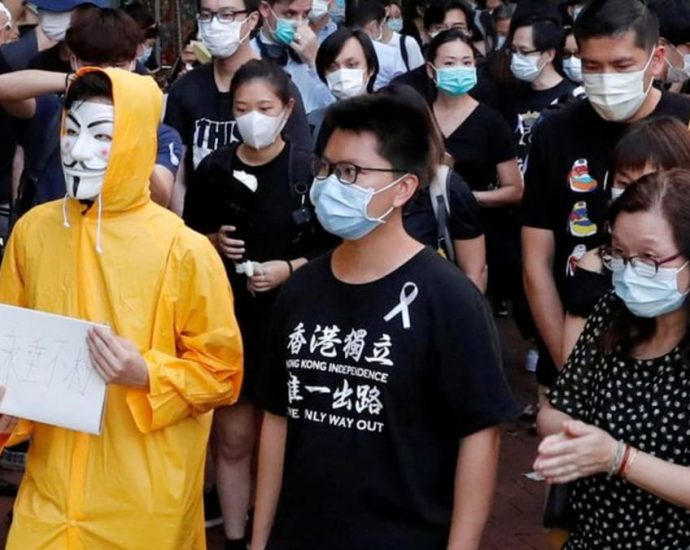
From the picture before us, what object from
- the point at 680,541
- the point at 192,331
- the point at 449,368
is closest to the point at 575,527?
the point at 680,541

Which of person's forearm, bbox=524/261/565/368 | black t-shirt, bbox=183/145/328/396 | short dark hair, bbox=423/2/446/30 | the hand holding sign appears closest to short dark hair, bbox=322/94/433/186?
the hand holding sign

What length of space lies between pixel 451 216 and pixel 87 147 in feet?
5.62

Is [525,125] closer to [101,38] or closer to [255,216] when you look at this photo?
[255,216]

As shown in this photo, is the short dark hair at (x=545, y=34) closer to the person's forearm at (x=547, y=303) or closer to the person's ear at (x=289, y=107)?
the person's ear at (x=289, y=107)

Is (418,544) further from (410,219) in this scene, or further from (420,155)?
(410,219)

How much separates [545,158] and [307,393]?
176cm

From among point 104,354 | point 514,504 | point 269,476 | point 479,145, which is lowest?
point 514,504

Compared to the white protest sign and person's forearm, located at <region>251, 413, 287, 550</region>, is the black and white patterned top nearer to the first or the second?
person's forearm, located at <region>251, 413, 287, 550</region>

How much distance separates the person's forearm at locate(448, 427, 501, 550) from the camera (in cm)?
328

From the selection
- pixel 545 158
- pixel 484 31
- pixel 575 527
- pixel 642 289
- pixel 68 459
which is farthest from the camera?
pixel 484 31

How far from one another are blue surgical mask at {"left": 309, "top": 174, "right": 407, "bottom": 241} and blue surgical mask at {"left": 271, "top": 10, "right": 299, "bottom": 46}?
3977 millimetres

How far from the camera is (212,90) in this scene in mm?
6203

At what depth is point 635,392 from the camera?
3.13 meters

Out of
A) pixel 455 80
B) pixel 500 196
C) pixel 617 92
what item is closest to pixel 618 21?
pixel 617 92
